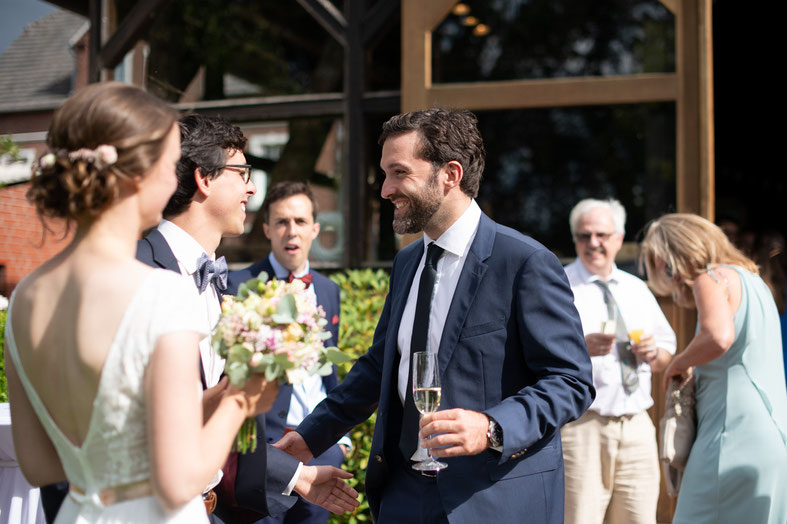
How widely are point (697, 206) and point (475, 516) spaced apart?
4.85 meters

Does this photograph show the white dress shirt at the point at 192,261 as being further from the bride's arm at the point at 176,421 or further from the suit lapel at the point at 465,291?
the bride's arm at the point at 176,421

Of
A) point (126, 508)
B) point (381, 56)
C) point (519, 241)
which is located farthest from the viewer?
point (381, 56)

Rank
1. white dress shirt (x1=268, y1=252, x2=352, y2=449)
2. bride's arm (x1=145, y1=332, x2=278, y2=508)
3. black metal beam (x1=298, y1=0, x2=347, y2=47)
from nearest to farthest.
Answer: bride's arm (x1=145, y1=332, x2=278, y2=508), white dress shirt (x1=268, y1=252, x2=352, y2=449), black metal beam (x1=298, y1=0, x2=347, y2=47)

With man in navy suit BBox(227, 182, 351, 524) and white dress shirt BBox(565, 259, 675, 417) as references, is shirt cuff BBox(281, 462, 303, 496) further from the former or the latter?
white dress shirt BBox(565, 259, 675, 417)

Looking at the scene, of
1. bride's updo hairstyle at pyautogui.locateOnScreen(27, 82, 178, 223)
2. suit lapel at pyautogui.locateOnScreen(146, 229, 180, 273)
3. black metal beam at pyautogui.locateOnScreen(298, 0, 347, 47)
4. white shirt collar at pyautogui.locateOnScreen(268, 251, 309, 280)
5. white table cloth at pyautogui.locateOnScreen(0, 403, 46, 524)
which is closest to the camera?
bride's updo hairstyle at pyautogui.locateOnScreen(27, 82, 178, 223)

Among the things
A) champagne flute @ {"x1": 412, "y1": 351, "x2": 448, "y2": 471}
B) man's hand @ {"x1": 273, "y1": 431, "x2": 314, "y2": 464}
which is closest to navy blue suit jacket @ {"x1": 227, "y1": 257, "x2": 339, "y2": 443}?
man's hand @ {"x1": 273, "y1": 431, "x2": 314, "y2": 464}

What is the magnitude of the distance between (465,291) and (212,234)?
3.11 feet

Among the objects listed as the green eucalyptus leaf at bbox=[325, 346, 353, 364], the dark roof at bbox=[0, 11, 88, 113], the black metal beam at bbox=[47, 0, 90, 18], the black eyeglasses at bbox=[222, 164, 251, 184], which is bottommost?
the green eucalyptus leaf at bbox=[325, 346, 353, 364]

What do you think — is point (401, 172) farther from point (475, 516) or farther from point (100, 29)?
point (100, 29)

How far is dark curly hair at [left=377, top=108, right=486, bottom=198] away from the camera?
3.12 meters

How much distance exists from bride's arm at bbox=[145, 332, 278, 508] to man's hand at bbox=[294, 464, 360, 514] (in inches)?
46.4

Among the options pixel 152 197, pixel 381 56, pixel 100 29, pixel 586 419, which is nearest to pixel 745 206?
pixel 381 56

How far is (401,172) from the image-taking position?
3139 millimetres

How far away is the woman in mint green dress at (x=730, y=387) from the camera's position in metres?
4.32
